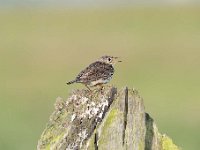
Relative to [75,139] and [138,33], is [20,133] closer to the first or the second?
[75,139]

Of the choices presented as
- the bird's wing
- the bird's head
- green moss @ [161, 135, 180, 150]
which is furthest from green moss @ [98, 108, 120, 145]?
the bird's head

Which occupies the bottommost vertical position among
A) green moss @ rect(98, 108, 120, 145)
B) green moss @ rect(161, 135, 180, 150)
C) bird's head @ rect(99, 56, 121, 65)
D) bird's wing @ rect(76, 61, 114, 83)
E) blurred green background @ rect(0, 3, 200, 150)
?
green moss @ rect(161, 135, 180, 150)

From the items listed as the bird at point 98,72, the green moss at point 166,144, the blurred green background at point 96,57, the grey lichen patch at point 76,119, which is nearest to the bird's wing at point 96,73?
the bird at point 98,72

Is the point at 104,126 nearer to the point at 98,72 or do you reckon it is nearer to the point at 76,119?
the point at 76,119

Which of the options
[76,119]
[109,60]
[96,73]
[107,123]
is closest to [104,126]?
[107,123]

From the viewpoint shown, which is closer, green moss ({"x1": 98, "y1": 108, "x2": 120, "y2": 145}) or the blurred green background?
green moss ({"x1": 98, "y1": 108, "x2": 120, "y2": 145})

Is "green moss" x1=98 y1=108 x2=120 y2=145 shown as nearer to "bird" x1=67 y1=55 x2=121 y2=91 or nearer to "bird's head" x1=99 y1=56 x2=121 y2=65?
"bird" x1=67 y1=55 x2=121 y2=91

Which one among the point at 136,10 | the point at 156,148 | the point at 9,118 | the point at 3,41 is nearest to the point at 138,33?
the point at 3,41
